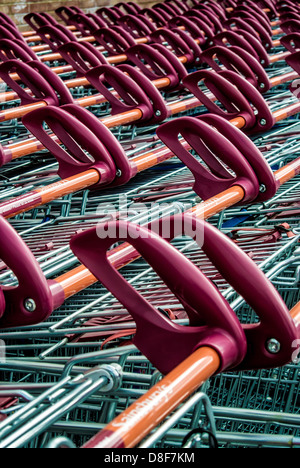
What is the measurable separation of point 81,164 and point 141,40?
10.4 feet

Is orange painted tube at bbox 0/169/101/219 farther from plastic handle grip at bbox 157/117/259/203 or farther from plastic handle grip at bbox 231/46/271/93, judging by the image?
plastic handle grip at bbox 231/46/271/93

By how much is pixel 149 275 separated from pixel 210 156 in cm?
36

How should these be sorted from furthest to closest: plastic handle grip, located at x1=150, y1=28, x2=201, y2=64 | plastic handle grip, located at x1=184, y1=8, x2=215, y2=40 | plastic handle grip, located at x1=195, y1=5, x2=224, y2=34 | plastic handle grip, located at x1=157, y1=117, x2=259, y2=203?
plastic handle grip, located at x1=195, y1=5, x2=224, y2=34 < plastic handle grip, located at x1=184, y1=8, x2=215, y2=40 < plastic handle grip, located at x1=150, y1=28, x2=201, y2=64 < plastic handle grip, located at x1=157, y1=117, x2=259, y2=203

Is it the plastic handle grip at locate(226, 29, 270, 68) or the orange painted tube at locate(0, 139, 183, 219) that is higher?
the orange painted tube at locate(0, 139, 183, 219)

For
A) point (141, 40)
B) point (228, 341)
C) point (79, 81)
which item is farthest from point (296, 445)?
point (141, 40)

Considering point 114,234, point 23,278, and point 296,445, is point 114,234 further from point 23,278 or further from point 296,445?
point 296,445

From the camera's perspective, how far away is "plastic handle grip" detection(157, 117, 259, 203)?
1848mm

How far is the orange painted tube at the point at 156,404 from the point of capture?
2.94ft

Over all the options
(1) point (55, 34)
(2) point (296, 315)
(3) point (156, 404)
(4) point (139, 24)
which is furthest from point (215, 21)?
(3) point (156, 404)

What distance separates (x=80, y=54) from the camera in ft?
12.5

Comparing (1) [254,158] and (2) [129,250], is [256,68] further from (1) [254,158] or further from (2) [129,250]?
(2) [129,250]

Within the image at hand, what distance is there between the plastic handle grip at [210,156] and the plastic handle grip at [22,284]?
707 millimetres

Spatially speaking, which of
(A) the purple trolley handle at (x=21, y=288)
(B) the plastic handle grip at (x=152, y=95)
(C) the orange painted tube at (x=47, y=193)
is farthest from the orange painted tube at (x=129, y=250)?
(B) the plastic handle grip at (x=152, y=95)

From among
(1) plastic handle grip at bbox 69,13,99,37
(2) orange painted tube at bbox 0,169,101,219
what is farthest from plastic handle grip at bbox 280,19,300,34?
(2) orange painted tube at bbox 0,169,101,219
